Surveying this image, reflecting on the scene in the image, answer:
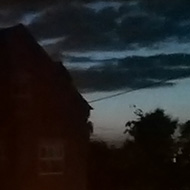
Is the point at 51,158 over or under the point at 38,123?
under

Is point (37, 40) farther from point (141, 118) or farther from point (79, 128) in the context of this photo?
point (141, 118)

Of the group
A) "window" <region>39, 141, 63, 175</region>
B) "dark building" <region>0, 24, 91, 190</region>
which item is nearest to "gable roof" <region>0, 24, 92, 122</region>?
"dark building" <region>0, 24, 91, 190</region>

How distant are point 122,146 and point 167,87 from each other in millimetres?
253

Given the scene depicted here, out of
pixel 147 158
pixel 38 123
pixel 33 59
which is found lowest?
pixel 147 158

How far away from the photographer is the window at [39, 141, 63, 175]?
52.2 inches

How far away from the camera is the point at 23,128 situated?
4.41 ft

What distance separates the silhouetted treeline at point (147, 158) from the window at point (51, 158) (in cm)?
10

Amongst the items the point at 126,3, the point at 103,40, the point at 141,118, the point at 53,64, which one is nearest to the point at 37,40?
A: the point at 53,64

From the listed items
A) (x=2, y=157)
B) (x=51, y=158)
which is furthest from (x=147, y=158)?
(x=2, y=157)

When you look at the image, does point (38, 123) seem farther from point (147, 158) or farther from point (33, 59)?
point (147, 158)

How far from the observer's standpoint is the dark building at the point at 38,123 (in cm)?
133

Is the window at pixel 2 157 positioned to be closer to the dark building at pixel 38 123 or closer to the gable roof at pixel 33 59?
the dark building at pixel 38 123

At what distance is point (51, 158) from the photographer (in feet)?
4.40

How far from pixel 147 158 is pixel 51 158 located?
1.07ft
